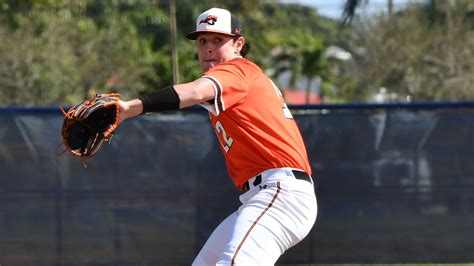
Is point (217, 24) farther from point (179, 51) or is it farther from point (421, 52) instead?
point (421, 52)

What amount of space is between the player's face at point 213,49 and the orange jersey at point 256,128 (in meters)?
0.13

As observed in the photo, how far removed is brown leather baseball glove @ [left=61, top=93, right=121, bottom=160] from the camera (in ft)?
13.5

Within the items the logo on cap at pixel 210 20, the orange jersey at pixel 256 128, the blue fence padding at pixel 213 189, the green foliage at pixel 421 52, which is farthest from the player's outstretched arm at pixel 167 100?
the green foliage at pixel 421 52

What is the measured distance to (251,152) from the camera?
15.6ft

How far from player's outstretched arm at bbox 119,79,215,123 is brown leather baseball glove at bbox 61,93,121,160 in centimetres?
5

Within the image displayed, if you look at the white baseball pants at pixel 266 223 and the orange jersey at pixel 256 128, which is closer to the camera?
the white baseball pants at pixel 266 223

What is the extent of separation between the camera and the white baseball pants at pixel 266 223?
14.8ft

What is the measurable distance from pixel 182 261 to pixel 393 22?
25.3 metres

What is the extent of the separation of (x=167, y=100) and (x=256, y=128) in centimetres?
65

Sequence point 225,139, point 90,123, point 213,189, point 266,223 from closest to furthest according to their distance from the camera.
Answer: point 90,123 < point 266,223 < point 225,139 < point 213,189

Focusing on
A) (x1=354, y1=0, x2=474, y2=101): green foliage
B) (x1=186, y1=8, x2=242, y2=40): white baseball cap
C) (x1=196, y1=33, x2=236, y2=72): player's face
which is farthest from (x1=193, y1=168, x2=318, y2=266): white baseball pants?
(x1=354, y1=0, x2=474, y2=101): green foliage

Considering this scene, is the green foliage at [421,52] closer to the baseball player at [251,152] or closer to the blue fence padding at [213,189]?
the blue fence padding at [213,189]

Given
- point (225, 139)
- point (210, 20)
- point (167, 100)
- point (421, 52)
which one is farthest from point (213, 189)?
point (421, 52)

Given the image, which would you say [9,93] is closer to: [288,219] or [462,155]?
[462,155]
